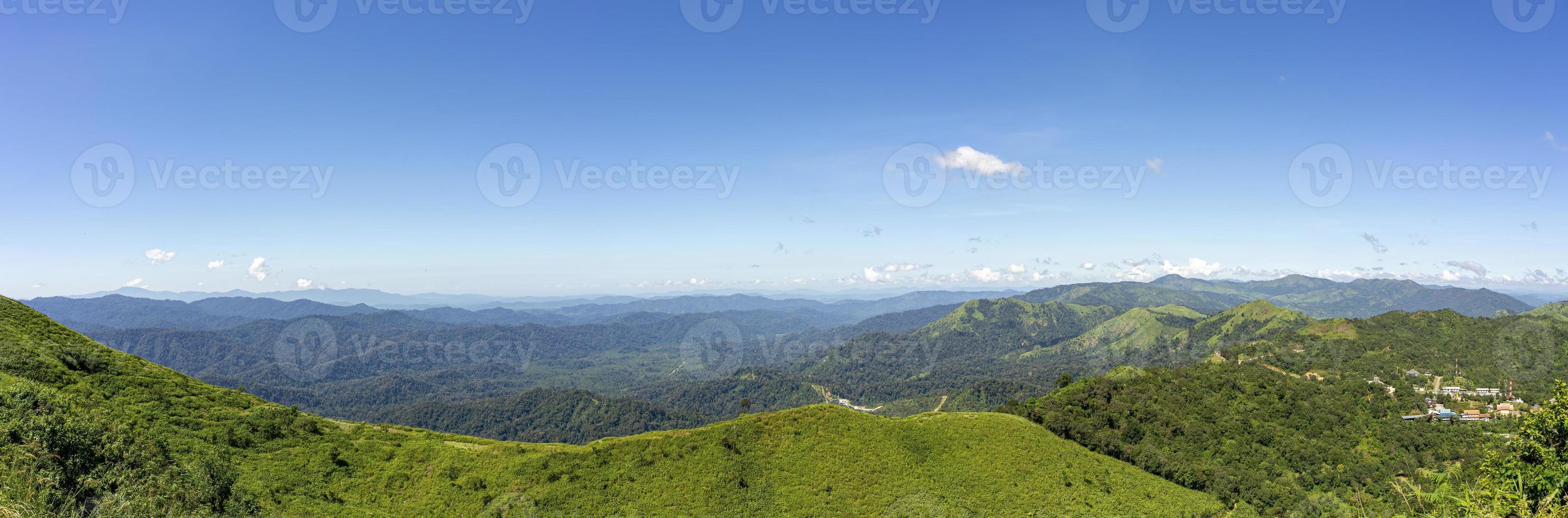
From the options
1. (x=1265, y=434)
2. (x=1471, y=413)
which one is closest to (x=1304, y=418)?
(x=1265, y=434)

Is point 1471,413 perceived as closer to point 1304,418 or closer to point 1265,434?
point 1304,418

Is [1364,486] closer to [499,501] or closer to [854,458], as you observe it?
[854,458]

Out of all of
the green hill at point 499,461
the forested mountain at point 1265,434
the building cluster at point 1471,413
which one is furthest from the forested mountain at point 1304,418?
the green hill at point 499,461

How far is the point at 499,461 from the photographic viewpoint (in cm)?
5438

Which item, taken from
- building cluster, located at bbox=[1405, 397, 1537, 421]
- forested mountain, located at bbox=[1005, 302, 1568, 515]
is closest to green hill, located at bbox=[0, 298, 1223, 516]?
forested mountain, located at bbox=[1005, 302, 1568, 515]

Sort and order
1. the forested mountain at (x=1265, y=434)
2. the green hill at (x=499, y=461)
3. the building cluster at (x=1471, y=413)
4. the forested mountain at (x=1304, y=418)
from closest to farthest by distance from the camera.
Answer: the green hill at (x=499, y=461) < the forested mountain at (x=1265, y=434) < the forested mountain at (x=1304, y=418) < the building cluster at (x=1471, y=413)

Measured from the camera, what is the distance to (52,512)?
1579 centimetres

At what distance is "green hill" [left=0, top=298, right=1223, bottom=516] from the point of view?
30203 millimetres

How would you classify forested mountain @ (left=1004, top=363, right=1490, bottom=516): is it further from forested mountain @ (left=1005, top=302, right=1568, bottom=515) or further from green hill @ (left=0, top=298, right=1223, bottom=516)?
green hill @ (left=0, top=298, right=1223, bottom=516)

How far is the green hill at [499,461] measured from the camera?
30.2m

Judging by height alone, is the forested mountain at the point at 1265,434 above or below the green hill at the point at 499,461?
below

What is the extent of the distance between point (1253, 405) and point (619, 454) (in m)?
116

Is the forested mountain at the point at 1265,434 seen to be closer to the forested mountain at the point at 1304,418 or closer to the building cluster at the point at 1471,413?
the forested mountain at the point at 1304,418

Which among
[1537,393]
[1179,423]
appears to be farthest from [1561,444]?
[1537,393]
